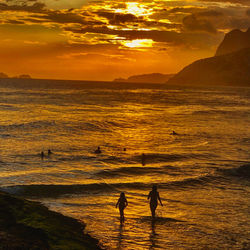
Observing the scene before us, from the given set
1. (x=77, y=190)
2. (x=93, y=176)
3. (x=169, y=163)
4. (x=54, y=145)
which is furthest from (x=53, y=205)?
(x=54, y=145)

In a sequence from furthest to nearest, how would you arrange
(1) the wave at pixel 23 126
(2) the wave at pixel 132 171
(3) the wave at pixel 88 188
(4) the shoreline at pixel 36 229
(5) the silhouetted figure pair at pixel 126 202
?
(1) the wave at pixel 23 126 → (2) the wave at pixel 132 171 → (3) the wave at pixel 88 188 → (5) the silhouetted figure pair at pixel 126 202 → (4) the shoreline at pixel 36 229

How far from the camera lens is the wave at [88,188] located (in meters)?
25.6

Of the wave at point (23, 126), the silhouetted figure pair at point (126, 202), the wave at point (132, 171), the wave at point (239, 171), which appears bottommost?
the wave at point (132, 171)

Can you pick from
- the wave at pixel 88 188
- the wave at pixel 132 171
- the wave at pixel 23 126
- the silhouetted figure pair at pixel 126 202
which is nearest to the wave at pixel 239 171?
the wave at pixel 88 188

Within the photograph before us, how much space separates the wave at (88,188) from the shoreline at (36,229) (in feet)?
23.0

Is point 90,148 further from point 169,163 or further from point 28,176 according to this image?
point 28,176

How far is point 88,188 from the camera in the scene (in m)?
26.8

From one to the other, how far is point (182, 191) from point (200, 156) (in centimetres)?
1515

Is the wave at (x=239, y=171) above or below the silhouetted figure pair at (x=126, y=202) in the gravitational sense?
below

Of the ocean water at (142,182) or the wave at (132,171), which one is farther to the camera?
the wave at (132,171)

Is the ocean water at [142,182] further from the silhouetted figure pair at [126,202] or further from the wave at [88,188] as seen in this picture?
the silhouetted figure pair at [126,202]

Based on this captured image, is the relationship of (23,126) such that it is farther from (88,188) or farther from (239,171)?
(239,171)

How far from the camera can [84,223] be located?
1895 cm

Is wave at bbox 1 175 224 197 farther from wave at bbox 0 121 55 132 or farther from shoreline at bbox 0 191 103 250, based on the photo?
wave at bbox 0 121 55 132
